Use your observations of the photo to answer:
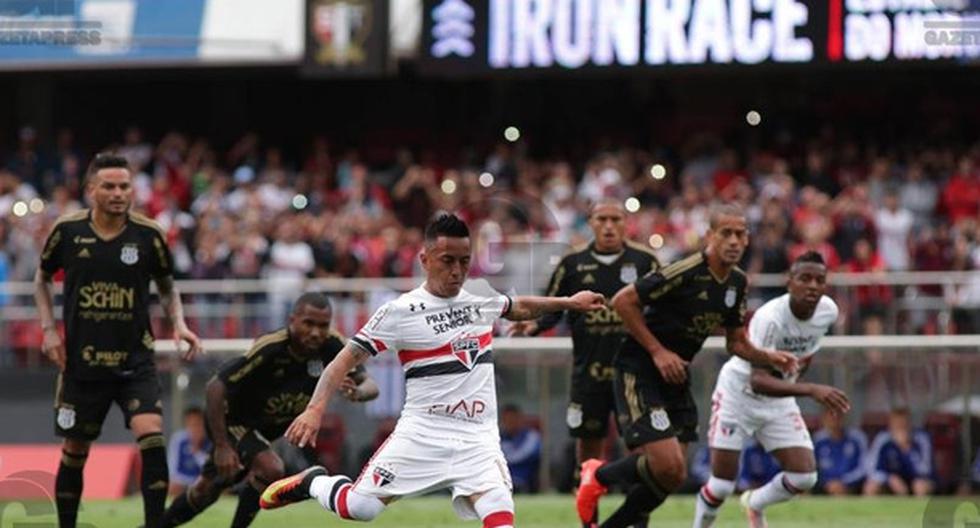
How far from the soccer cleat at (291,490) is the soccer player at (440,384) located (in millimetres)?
503

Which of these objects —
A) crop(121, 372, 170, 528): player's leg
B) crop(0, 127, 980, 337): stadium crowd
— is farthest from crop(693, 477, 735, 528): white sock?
crop(0, 127, 980, 337): stadium crowd

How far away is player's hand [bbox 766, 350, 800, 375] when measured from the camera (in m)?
12.9

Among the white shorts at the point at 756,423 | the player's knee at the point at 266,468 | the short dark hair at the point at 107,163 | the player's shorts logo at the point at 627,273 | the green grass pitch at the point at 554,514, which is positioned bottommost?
the green grass pitch at the point at 554,514

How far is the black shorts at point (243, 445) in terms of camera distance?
1315 centimetres

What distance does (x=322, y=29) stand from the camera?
83.6 feet

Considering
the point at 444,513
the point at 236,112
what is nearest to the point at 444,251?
the point at 444,513

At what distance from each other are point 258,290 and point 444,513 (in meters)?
5.56

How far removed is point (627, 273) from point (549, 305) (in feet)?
12.4

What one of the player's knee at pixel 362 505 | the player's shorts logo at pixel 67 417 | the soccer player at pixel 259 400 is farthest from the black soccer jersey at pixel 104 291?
the player's knee at pixel 362 505

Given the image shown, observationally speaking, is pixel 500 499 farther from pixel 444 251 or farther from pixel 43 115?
pixel 43 115

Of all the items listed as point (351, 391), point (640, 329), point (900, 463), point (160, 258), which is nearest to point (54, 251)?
point (160, 258)

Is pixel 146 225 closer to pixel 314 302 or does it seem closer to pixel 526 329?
pixel 314 302

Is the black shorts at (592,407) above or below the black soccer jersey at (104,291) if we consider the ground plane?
below

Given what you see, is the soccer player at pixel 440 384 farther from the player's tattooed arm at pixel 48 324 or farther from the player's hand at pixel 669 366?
the player's tattooed arm at pixel 48 324
